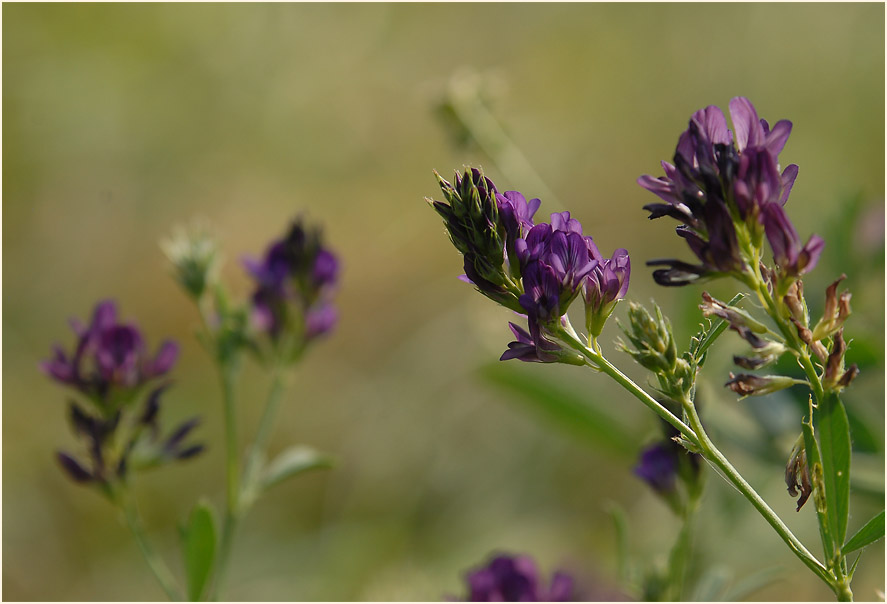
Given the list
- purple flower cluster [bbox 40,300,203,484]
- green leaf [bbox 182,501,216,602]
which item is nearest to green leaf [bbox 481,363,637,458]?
purple flower cluster [bbox 40,300,203,484]

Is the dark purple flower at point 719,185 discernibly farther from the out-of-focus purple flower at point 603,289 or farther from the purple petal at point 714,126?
the out-of-focus purple flower at point 603,289

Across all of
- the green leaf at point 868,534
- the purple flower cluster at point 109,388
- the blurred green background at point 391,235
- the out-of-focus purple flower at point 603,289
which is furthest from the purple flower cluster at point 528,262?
the blurred green background at point 391,235

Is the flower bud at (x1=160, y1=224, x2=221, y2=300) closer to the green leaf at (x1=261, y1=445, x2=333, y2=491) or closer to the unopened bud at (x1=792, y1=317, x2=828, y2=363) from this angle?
the green leaf at (x1=261, y1=445, x2=333, y2=491)

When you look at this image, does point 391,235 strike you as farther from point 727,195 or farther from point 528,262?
point 727,195

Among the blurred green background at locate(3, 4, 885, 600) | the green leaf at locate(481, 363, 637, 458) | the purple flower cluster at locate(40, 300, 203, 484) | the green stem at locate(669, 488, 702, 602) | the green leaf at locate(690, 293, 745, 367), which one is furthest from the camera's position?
the blurred green background at locate(3, 4, 885, 600)

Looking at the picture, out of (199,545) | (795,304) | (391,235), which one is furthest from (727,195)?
(391,235)

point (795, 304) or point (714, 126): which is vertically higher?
point (714, 126)

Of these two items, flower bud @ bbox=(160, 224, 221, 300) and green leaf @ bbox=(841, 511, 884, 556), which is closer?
green leaf @ bbox=(841, 511, 884, 556)
